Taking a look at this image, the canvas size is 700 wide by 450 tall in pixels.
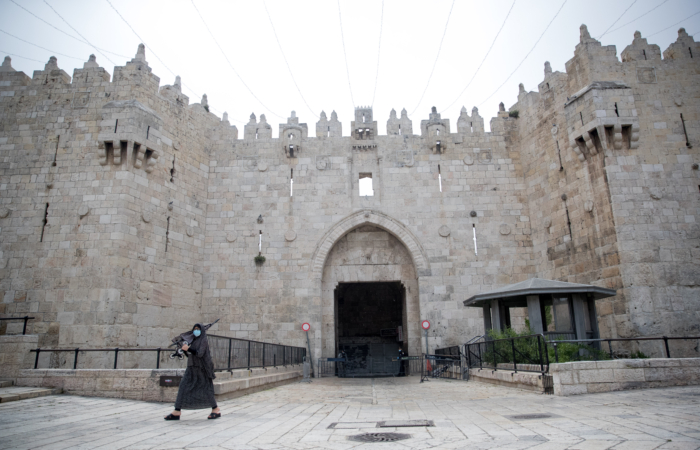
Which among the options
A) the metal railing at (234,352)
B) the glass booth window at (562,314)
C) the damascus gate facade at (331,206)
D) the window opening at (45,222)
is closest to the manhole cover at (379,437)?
the metal railing at (234,352)

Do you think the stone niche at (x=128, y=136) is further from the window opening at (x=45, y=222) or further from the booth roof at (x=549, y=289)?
the booth roof at (x=549, y=289)

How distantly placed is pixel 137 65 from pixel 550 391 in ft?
50.5

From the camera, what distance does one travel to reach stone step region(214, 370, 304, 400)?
8594 millimetres

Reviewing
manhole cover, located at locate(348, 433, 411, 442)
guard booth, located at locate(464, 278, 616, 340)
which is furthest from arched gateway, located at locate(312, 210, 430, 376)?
manhole cover, located at locate(348, 433, 411, 442)

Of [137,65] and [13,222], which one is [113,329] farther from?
[137,65]

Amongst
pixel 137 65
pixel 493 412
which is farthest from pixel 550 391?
pixel 137 65

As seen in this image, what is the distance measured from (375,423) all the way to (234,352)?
5379 millimetres

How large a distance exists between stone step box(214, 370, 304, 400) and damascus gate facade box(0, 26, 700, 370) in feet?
13.3

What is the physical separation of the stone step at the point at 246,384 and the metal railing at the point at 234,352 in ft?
1.21

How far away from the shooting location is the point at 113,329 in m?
13.1

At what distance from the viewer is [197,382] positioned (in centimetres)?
650

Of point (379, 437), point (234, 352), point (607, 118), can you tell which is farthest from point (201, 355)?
point (607, 118)

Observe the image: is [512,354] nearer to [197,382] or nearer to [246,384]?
[246,384]

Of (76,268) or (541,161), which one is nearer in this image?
(76,268)
